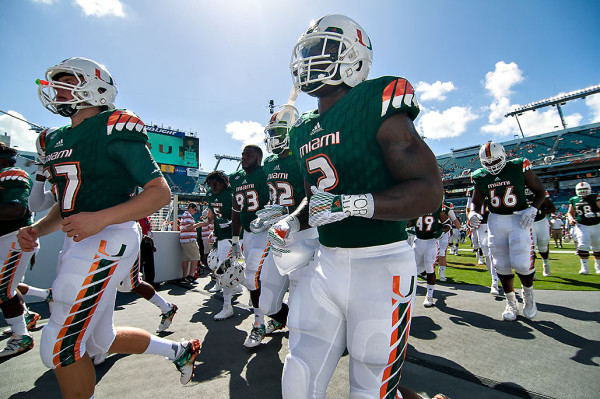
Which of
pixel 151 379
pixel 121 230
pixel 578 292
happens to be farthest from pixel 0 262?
pixel 578 292

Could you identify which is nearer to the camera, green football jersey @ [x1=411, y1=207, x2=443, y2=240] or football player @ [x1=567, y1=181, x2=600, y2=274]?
green football jersey @ [x1=411, y1=207, x2=443, y2=240]

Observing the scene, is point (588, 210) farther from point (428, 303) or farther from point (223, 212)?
point (223, 212)

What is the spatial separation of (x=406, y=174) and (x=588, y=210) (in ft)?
31.7

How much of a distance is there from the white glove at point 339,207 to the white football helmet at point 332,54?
2.28 ft

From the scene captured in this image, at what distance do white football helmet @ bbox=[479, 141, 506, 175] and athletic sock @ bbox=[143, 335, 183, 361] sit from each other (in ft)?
13.4

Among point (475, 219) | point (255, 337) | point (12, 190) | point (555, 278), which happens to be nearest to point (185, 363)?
point (255, 337)

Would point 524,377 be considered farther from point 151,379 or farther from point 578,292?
point 578,292

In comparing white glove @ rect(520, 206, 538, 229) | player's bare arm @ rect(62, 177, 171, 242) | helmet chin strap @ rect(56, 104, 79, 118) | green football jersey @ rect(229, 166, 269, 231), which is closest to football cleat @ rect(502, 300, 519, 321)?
white glove @ rect(520, 206, 538, 229)

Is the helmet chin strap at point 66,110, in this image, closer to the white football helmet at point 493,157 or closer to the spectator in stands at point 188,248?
the white football helmet at point 493,157

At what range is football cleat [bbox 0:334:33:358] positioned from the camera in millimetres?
2966

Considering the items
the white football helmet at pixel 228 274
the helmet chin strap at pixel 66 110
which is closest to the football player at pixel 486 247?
the white football helmet at pixel 228 274

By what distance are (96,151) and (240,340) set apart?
257cm

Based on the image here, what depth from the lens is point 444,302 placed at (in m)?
5.04

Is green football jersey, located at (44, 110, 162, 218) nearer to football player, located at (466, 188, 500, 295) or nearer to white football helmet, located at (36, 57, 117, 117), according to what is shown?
white football helmet, located at (36, 57, 117, 117)
